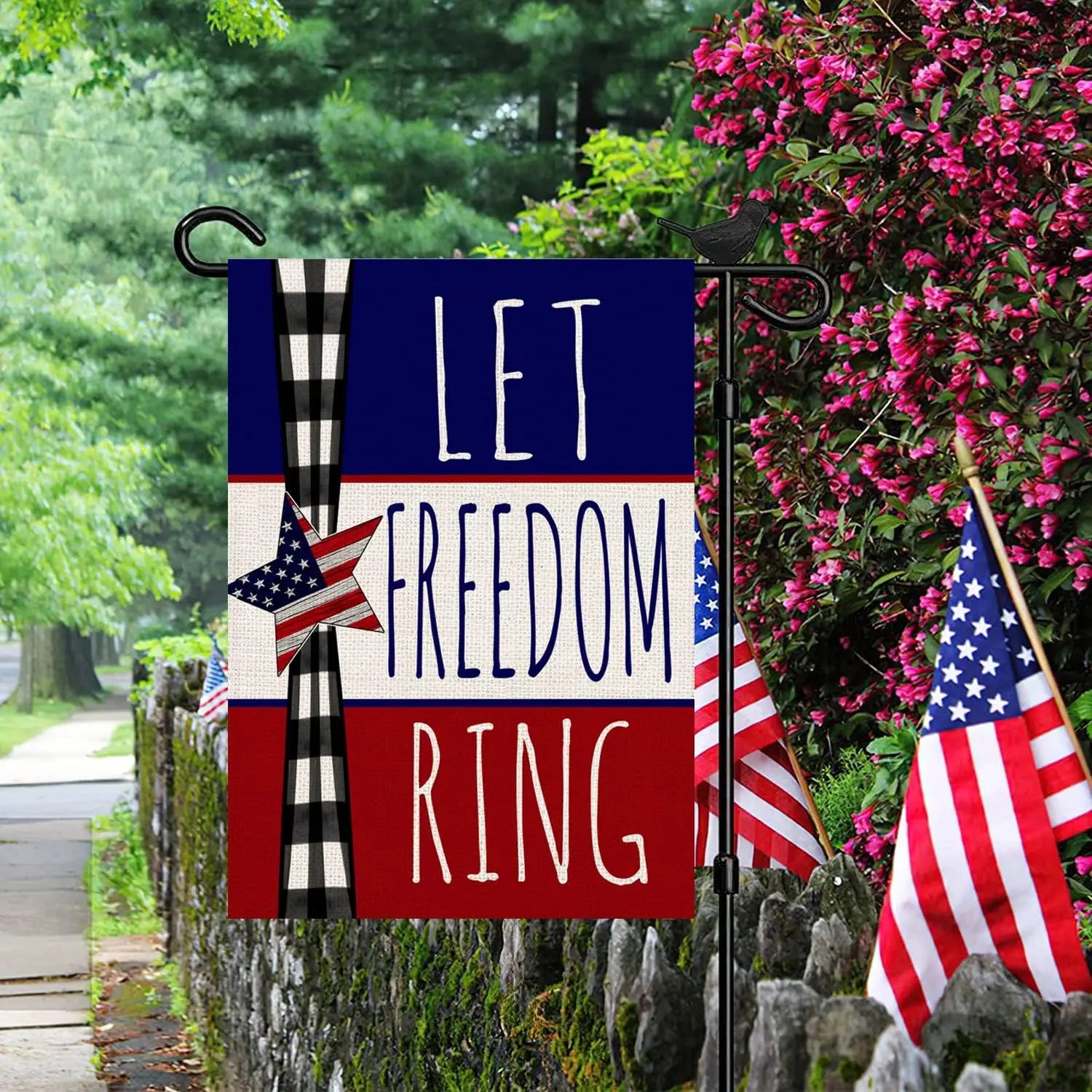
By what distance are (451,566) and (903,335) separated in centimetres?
220

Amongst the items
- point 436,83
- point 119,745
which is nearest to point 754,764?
point 436,83

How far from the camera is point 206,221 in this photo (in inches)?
105

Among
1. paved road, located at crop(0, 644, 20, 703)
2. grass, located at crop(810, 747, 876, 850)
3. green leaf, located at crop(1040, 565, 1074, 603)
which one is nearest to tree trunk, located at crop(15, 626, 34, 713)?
paved road, located at crop(0, 644, 20, 703)

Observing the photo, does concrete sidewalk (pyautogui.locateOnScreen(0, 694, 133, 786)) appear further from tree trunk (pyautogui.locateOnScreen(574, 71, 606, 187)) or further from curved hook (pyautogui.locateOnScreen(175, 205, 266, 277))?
curved hook (pyautogui.locateOnScreen(175, 205, 266, 277))

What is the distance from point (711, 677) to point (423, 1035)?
1.11 metres

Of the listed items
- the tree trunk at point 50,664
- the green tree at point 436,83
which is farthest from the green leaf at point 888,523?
the tree trunk at point 50,664

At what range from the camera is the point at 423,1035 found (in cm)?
397

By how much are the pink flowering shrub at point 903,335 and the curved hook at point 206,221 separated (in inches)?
84.9

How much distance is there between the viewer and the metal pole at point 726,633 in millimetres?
2586

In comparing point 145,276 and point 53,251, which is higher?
point 53,251

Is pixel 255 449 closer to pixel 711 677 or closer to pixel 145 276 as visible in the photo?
pixel 711 677

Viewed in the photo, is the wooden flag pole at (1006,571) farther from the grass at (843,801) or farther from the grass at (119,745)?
the grass at (119,745)

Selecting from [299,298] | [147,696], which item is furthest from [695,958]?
[147,696]

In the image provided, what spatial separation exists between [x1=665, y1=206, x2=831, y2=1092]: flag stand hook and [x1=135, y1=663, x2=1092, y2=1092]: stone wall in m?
0.07
